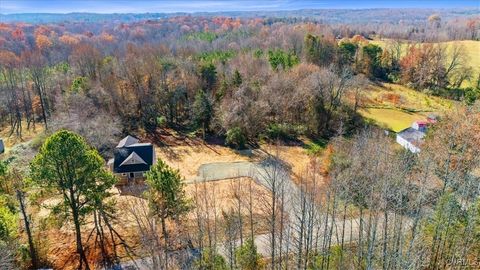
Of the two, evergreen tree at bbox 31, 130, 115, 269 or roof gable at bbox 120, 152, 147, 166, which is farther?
roof gable at bbox 120, 152, 147, 166

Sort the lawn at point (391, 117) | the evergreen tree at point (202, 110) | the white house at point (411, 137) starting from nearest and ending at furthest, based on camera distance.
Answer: the white house at point (411, 137) → the evergreen tree at point (202, 110) → the lawn at point (391, 117)

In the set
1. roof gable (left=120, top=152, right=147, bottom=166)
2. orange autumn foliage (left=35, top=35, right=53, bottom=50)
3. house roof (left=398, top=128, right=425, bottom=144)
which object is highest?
orange autumn foliage (left=35, top=35, right=53, bottom=50)

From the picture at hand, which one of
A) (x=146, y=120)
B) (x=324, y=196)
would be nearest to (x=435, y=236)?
(x=324, y=196)

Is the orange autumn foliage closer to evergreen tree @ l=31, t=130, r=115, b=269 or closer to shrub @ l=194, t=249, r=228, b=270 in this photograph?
evergreen tree @ l=31, t=130, r=115, b=269

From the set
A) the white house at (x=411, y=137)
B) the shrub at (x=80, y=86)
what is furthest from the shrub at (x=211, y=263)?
the shrub at (x=80, y=86)

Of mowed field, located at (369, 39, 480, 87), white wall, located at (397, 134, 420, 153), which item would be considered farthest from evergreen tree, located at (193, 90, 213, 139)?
mowed field, located at (369, 39, 480, 87)

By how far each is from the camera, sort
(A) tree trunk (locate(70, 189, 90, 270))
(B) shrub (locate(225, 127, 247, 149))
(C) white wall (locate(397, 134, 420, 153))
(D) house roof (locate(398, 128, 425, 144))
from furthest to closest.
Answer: (B) shrub (locate(225, 127, 247, 149)) → (D) house roof (locate(398, 128, 425, 144)) → (C) white wall (locate(397, 134, 420, 153)) → (A) tree trunk (locate(70, 189, 90, 270))

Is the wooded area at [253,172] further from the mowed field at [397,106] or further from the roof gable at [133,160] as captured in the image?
the roof gable at [133,160]
